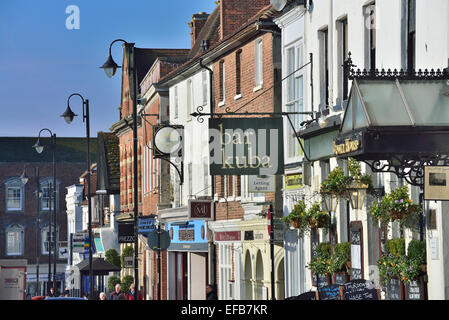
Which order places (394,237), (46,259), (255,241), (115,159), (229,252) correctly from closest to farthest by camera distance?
(394,237) < (255,241) < (229,252) < (115,159) < (46,259)

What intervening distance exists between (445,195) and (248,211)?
1911 cm

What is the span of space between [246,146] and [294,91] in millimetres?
2653

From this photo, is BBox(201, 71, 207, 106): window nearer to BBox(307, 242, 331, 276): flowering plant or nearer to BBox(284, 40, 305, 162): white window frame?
BBox(284, 40, 305, 162): white window frame

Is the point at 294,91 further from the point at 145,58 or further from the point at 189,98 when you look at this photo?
the point at 145,58

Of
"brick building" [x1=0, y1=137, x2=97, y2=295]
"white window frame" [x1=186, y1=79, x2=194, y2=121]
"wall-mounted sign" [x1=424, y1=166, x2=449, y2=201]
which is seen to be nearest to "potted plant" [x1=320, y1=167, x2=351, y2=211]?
"wall-mounted sign" [x1=424, y1=166, x2=449, y2=201]

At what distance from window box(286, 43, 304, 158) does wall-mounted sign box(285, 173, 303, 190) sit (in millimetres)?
A: 609

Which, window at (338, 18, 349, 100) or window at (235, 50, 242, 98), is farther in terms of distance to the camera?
window at (235, 50, 242, 98)

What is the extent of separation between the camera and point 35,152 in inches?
4503

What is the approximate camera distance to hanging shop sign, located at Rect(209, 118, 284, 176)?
27.2 metres

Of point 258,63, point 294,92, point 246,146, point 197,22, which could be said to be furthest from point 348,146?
point 197,22
